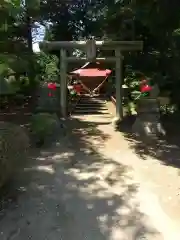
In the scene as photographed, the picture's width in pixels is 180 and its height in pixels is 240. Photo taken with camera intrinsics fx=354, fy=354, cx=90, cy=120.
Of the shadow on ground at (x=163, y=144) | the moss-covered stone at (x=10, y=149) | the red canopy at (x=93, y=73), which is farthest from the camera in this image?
the red canopy at (x=93, y=73)

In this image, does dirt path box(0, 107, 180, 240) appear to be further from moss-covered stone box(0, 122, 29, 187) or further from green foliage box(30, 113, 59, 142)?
green foliage box(30, 113, 59, 142)

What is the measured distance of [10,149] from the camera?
4.47 meters

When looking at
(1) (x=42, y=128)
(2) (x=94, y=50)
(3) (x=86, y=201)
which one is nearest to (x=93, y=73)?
(2) (x=94, y=50)

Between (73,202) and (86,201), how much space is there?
179 millimetres

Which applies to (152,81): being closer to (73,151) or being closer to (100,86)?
(73,151)

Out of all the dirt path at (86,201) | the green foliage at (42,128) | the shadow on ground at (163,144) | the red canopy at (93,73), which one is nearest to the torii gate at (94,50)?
the shadow on ground at (163,144)

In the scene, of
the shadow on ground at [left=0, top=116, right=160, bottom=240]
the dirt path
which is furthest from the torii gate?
the shadow on ground at [left=0, top=116, right=160, bottom=240]

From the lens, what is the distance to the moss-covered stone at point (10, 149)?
4.27 m

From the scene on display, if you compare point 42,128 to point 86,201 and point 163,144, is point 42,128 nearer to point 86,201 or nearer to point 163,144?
point 163,144

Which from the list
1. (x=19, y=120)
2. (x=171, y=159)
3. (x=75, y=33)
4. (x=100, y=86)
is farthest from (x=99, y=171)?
(x=75, y=33)

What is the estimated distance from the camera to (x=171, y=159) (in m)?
7.01

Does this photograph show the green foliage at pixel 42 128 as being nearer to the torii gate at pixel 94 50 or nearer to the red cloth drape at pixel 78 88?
the torii gate at pixel 94 50

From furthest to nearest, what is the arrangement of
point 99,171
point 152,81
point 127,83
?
point 127,83 → point 152,81 → point 99,171

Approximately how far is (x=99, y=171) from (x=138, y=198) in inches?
50.4
